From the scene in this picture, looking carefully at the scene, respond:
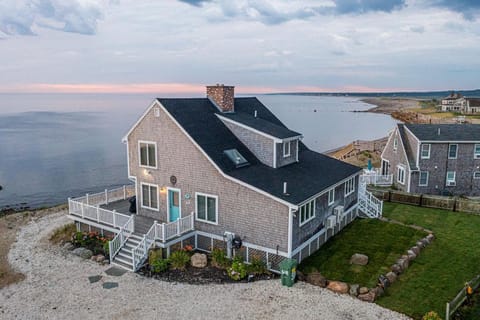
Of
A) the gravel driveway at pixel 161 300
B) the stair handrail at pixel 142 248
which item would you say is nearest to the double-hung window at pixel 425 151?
the gravel driveway at pixel 161 300

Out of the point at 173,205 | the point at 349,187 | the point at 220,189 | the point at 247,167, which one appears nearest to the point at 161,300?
the point at 220,189

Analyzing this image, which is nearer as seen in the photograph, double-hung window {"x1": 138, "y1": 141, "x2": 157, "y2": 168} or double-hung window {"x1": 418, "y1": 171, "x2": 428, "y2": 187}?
double-hung window {"x1": 138, "y1": 141, "x2": 157, "y2": 168}

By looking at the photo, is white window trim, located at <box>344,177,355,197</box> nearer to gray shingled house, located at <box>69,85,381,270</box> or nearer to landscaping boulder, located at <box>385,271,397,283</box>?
gray shingled house, located at <box>69,85,381,270</box>

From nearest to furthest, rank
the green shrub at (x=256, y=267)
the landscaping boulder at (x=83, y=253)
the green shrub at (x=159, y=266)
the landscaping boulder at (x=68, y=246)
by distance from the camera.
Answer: the green shrub at (x=256, y=267)
the green shrub at (x=159, y=266)
the landscaping boulder at (x=83, y=253)
the landscaping boulder at (x=68, y=246)

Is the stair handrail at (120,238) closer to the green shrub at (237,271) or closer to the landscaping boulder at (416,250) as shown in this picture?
the green shrub at (237,271)

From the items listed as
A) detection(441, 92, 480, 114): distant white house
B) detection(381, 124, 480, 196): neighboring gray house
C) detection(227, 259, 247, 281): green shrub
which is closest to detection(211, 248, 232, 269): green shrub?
detection(227, 259, 247, 281): green shrub

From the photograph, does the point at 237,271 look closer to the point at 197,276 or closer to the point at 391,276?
the point at 197,276
